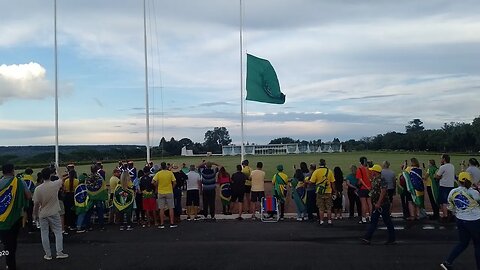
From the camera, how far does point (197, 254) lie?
10.5 metres

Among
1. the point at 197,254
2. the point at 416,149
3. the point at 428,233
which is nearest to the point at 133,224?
the point at 197,254

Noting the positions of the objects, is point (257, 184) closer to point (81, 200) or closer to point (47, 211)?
point (81, 200)

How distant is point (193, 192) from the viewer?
16297 mm

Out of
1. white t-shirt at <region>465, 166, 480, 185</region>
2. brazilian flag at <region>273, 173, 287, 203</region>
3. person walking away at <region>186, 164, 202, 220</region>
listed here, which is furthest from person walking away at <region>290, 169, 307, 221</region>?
white t-shirt at <region>465, 166, 480, 185</region>

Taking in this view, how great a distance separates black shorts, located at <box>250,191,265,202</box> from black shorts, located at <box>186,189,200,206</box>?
1733 mm

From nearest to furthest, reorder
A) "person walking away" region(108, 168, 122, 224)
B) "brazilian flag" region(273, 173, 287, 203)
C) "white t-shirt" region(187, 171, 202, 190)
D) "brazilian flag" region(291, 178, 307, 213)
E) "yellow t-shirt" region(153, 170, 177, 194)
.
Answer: "yellow t-shirt" region(153, 170, 177, 194), "person walking away" region(108, 168, 122, 224), "brazilian flag" region(291, 178, 307, 213), "brazilian flag" region(273, 173, 287, 203), "white t-shirt" region(187, 171, 202, 190)

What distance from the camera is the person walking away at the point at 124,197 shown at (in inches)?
571

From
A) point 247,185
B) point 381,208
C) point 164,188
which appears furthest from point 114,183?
point 381,208

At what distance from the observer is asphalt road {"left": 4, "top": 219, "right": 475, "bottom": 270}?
962cm

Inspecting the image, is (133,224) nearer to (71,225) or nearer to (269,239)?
(71,225)

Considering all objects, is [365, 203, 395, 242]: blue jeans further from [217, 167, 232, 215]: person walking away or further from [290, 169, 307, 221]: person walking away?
[217, 167, 232, 215]: person walking away

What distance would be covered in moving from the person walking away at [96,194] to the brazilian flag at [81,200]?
0.26m

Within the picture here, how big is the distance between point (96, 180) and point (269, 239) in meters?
5.56

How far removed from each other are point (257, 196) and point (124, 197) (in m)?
4.24
